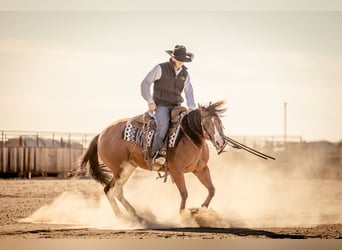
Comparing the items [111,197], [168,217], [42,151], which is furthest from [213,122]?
[42,151]

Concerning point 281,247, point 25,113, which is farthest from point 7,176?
point 281,247

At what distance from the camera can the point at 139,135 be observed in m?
8.04

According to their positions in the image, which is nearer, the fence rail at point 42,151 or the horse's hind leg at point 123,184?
the horse's hind leg at point 123,184

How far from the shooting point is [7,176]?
45.5 ft

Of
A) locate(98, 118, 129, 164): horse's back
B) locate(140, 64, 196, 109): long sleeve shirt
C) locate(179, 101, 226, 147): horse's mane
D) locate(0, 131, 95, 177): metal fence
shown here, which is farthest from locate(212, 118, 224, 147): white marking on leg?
locate(0, 131, 95, 177): metal fence

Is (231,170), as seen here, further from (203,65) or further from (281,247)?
(281,247)

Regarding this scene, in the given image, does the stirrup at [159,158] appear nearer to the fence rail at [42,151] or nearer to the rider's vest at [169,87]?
the rider's vest at [169,87]

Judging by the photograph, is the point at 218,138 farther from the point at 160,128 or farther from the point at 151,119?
the point at 151,119

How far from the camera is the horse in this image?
773 cm

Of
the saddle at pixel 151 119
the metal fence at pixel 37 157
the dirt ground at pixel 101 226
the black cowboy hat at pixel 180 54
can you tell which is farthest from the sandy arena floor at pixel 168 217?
the metal fence at pixel 37 157

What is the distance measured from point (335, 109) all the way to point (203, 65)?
147cm

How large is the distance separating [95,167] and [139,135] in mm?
696

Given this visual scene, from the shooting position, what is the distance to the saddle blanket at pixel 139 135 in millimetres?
7828

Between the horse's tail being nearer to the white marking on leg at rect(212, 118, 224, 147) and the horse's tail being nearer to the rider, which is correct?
the rider
